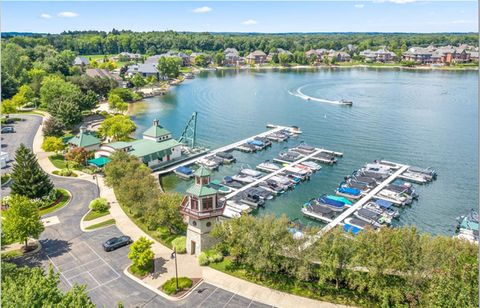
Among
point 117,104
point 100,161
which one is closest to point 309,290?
point 100,161

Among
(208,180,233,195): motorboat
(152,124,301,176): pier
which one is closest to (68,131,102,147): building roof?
(152,124,301,176): pier

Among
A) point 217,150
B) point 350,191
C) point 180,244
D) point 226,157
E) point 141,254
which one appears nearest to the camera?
point 141,254

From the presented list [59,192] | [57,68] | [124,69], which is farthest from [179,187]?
[124,69]

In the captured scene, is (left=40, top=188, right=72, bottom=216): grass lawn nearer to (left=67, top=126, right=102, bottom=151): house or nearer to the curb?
(left=67, top=126, right=102, bottom=151): house

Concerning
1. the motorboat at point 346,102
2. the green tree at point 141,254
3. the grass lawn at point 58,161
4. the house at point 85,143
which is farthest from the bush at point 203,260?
the motorboat at point 346,102

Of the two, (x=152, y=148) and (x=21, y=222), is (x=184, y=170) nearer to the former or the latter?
(x=152, y=148)

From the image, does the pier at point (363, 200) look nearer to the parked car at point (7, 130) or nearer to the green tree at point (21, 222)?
the green tree at point (21, 222)
